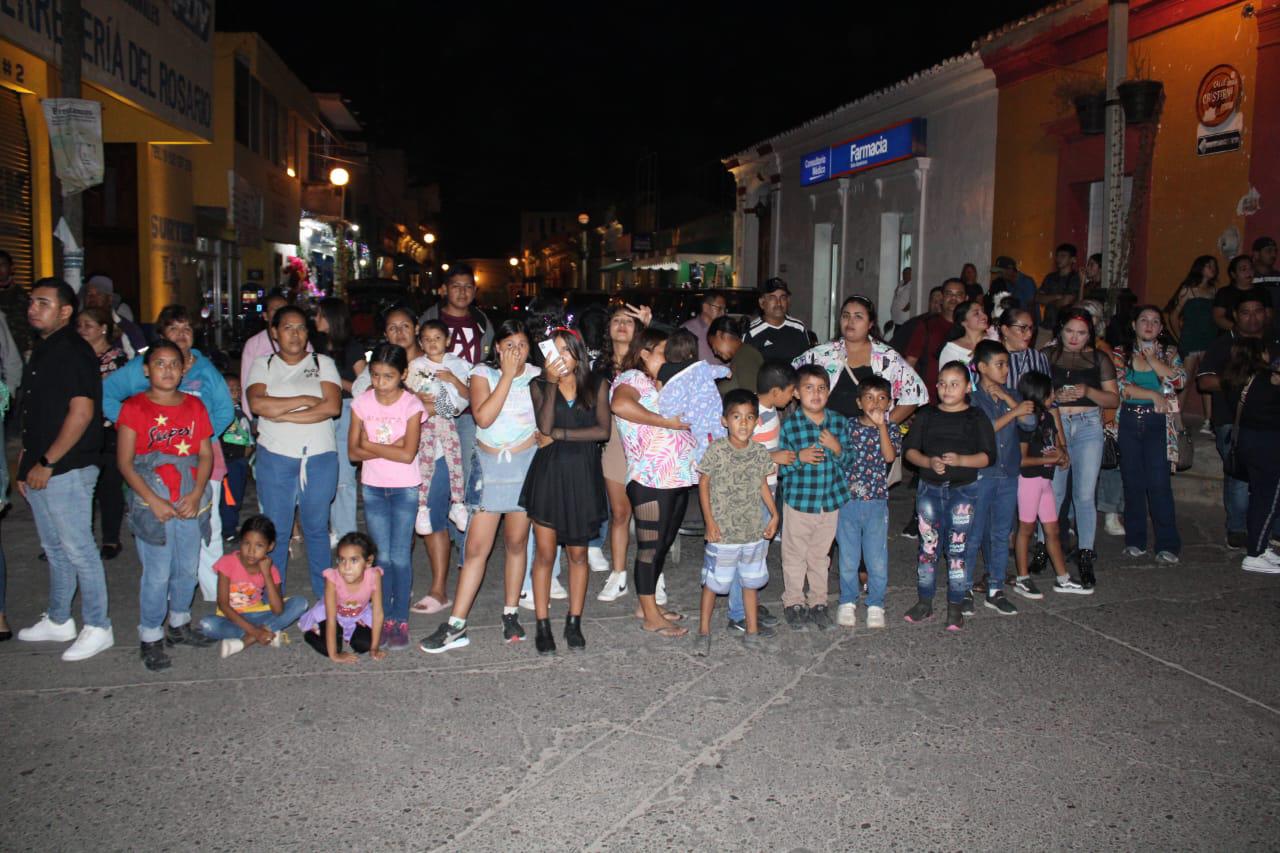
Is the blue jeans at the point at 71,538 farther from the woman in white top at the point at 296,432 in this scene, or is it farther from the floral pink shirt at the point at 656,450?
the floral pink shirt at the point at 656,450

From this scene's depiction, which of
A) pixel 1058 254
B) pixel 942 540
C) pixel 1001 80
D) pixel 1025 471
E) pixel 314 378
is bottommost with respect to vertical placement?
pixel 942 540

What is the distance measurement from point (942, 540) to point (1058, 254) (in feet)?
24.2

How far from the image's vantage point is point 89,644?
5648 mm

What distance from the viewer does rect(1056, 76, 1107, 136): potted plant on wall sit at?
1366 centimetres

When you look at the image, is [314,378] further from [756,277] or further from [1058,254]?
[756,277]

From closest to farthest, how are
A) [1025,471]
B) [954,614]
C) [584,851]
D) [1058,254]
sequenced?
[584,851] → [954,614] → [1025,471] → [1058,254]

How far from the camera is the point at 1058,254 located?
12555mm

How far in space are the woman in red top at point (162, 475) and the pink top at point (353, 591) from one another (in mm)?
834

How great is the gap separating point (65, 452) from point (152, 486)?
457 millimetres

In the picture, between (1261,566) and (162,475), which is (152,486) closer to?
(162,475)

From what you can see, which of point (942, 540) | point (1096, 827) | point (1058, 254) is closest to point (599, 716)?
point (1096, 827)

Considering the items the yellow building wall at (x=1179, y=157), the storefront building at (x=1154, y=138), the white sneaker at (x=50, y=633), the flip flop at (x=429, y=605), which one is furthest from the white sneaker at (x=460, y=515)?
the yellow building wall at (x=1179, y=157)

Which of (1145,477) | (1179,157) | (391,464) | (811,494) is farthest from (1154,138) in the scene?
(391,464)

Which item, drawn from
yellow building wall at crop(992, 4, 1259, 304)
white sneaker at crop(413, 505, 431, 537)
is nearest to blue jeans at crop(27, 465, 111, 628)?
white sneaker at crop(413, 505, 431, 537)
